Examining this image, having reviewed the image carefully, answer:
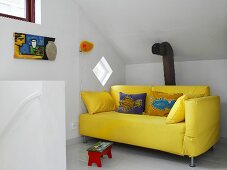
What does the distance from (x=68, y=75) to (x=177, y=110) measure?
68.6 inches

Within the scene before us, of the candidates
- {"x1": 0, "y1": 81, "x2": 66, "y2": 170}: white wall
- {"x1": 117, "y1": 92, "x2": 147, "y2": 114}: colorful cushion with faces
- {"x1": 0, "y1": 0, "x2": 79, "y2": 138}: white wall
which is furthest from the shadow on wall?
{"x1": 0, "y1": 81, "x2": 66, "y2": 170}: white wall

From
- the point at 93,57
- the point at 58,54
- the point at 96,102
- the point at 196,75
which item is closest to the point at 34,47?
the point at 58,54

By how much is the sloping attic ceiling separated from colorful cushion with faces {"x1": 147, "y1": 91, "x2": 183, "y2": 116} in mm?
841

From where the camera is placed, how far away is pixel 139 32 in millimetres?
4258

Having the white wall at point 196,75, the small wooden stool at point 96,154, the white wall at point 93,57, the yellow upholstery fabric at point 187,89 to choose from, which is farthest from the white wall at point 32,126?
the white wall at point 196,75

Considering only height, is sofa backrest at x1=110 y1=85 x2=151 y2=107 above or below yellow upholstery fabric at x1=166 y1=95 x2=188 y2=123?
above

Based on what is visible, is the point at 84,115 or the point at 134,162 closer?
the point at 134,162

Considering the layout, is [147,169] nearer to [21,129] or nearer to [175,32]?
[21,129]

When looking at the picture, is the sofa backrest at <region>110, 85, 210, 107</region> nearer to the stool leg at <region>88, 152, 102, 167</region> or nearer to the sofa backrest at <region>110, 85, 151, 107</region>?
the sofa backrest at <region>110, 85, 151, 107</region>

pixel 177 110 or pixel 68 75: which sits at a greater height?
pixel 68 75

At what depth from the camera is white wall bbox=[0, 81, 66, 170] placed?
7.82 feet

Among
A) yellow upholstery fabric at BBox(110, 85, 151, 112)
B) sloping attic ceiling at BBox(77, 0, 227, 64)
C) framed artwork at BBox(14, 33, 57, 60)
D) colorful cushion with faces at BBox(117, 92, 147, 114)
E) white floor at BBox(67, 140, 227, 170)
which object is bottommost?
white floor at BBox(67, 140, 227, 170)

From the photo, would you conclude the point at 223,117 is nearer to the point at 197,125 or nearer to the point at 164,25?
the point at 197,125

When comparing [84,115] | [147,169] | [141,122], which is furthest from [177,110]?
[84,115]
